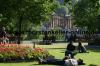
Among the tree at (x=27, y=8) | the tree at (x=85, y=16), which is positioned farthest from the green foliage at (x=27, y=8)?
the tree at (x=85, y=16)

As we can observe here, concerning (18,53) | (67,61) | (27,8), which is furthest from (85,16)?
(67,61)

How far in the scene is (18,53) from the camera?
2597 centimetres

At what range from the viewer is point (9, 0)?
1599 inches

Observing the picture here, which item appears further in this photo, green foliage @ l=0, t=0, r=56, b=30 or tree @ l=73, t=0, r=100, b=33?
tree @ l=73, t=0, r=100, b=33

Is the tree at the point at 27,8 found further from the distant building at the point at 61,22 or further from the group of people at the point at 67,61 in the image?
the distant building at the point at 61,22

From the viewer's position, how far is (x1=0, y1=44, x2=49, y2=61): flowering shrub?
25.8 meters

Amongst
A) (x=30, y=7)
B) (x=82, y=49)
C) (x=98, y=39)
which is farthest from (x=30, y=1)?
(x=98, y=39)

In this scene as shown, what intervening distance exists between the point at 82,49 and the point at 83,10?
4395cm

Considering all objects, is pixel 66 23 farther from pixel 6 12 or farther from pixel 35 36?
pixel 6 12

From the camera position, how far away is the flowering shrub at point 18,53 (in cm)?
2575

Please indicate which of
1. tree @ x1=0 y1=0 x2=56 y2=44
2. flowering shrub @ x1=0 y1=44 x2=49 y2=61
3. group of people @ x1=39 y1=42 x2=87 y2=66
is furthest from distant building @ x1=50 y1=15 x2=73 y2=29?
group of people @ x1=39 y1=42 x2=87 y2=66

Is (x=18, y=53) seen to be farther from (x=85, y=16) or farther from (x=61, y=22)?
(x=61, y=22)

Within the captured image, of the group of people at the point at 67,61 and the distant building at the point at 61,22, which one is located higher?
the group of people at the point at 67,61

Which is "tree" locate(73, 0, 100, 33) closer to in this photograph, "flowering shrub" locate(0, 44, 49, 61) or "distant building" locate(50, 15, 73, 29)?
"flowering shrub" locate(0, 44, 49, 61)
